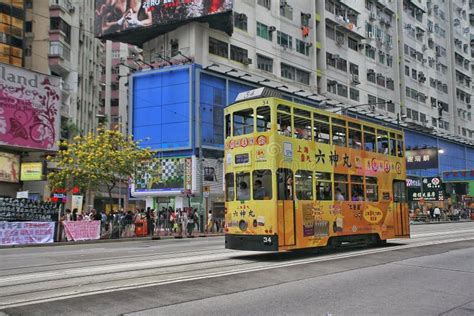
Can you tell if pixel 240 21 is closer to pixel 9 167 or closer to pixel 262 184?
pixel 9 167

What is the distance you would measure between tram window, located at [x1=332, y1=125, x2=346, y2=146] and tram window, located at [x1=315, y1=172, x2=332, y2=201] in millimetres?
1206

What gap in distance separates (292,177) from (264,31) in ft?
104

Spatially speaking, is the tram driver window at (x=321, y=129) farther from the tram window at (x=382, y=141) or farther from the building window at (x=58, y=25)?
the building window at (x=58, y=25)

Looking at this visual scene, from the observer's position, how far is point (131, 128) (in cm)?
3991

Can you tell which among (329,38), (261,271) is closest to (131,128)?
(329,38)

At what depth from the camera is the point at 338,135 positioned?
16.5m

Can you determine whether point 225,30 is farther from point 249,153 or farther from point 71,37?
point 249,153

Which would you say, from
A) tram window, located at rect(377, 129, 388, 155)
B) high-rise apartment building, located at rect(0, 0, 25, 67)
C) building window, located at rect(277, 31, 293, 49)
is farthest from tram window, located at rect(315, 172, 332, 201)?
building window, located at rect(277, 31, 293, 49)

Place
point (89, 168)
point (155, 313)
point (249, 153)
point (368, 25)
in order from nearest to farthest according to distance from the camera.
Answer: point (155, 313) → point (249, 153) → point (89, 168) → point (368, 25)

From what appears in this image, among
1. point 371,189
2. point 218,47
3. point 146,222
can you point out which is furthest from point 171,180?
point 371,189

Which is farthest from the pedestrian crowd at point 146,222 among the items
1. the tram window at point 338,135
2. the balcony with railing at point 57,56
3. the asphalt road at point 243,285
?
the balcony with railing at point 57,56

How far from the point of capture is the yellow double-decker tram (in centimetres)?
1414

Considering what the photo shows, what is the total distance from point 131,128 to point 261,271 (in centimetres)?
2968

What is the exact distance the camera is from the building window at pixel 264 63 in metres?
43.5
